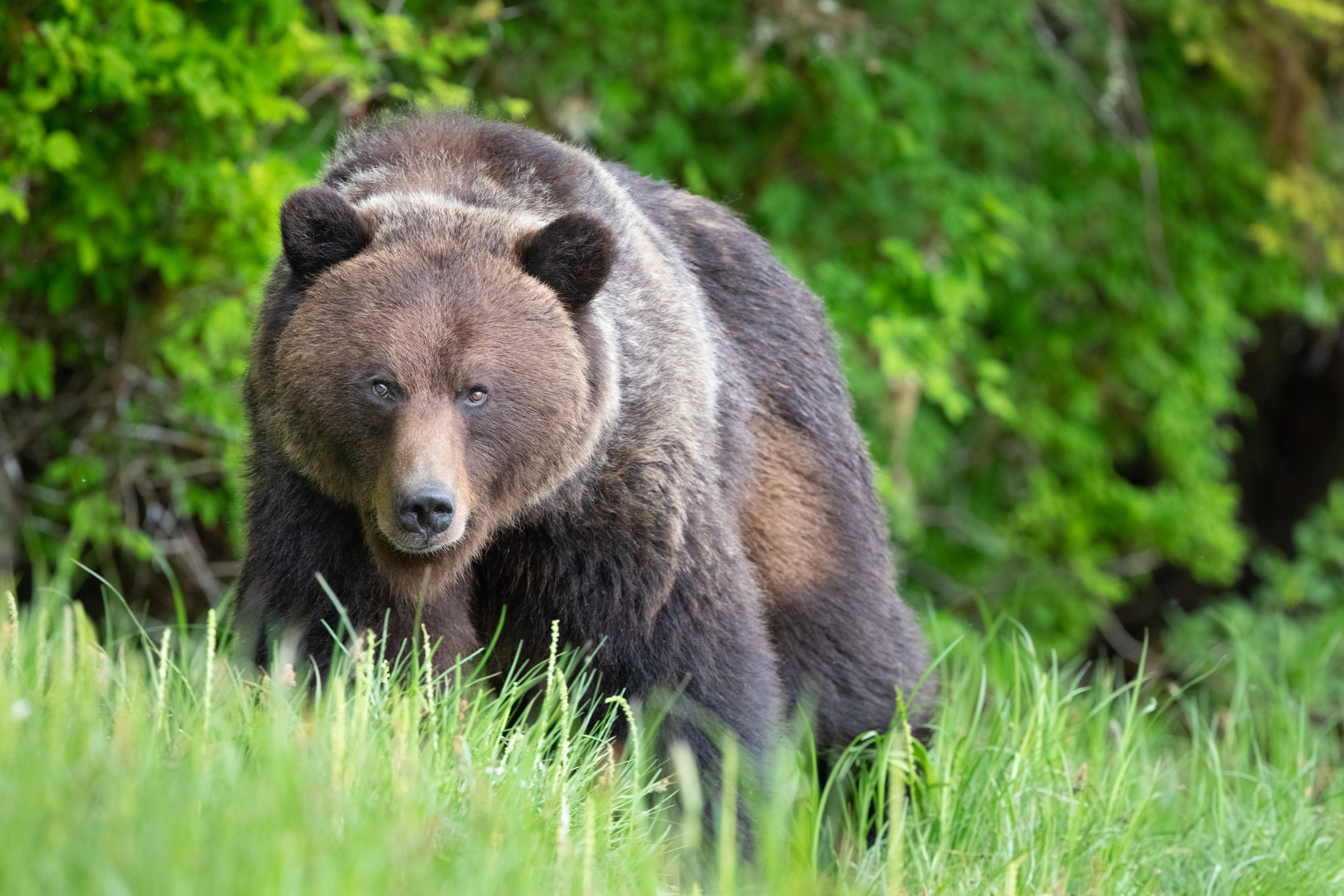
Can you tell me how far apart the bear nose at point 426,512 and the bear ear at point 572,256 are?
2.32 feet

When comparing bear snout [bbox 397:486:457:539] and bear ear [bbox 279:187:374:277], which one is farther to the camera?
bear ear [bbox 279:187:374:277]

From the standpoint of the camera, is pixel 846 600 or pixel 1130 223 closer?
pixel 846 600

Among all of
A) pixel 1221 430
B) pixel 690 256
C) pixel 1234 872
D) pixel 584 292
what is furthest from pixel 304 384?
pixel 1221 430

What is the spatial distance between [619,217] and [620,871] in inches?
78.9

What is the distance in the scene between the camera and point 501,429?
3.87 meters

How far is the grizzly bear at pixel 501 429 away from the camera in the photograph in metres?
3.78

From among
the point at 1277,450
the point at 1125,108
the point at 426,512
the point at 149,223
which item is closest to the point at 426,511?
the point at 426,512

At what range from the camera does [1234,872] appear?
400 cm

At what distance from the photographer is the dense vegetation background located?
6180 mm

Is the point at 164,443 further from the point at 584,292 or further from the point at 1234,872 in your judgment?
the point at 1234,872

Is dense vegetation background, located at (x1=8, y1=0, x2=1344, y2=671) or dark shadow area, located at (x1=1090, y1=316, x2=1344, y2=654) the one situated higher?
dense vegetation background, located at (x1=8, y1=0, x2=1344, y2=671)

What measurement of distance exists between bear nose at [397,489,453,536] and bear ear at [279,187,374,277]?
747 mm

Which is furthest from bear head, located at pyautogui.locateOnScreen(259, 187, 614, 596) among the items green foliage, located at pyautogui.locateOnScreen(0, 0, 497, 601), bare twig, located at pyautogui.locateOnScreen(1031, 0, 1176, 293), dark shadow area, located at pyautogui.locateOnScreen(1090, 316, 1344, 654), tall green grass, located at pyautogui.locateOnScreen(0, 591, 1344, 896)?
dark shadow area, located at pyautogui.locateOnScreen(1090, 316, 1344, 654)

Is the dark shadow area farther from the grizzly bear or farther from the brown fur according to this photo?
the grizzly bear
